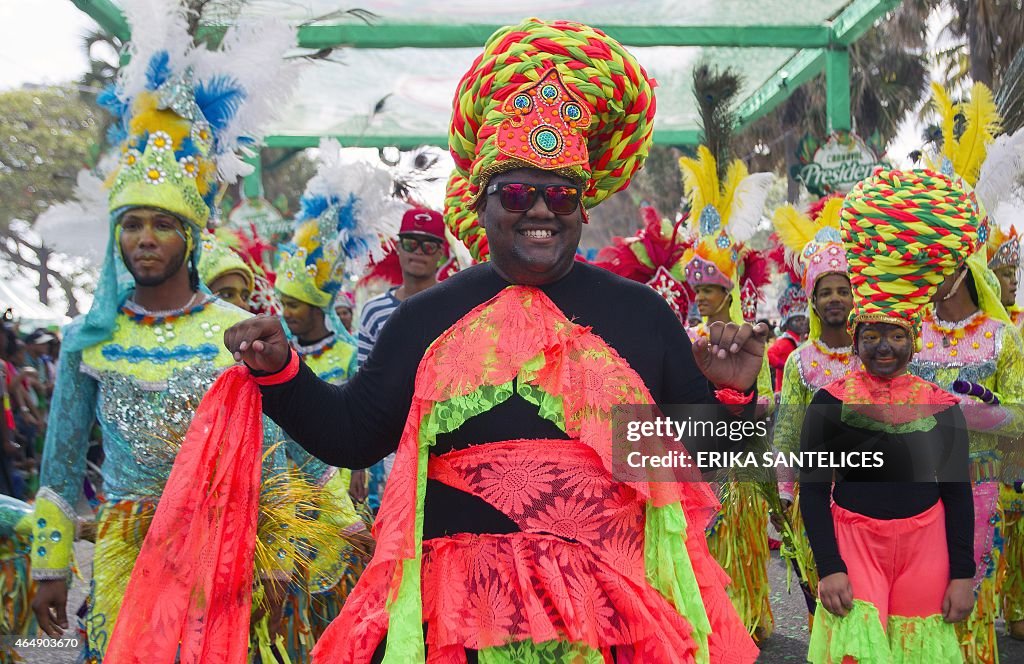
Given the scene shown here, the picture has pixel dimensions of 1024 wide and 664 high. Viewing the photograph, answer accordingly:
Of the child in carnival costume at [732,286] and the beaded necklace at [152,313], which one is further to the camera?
the child in carnival costume at [732,286]

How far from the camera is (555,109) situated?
8.39 ft

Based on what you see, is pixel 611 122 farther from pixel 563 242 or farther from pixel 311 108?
pixel 311 108

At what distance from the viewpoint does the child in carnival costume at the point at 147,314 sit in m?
3.57

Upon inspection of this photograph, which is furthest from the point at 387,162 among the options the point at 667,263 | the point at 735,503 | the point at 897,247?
the point at 897,247

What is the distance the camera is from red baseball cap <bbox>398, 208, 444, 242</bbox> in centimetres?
657

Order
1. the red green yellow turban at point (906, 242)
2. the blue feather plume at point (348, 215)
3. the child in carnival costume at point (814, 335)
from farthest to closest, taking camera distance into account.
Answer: the blue feather plume at point (348, 215) → the child in carnival costume at point (814, 335) → the red green yellow turban at point (906, 242)

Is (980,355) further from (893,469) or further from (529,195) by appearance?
(529,195)

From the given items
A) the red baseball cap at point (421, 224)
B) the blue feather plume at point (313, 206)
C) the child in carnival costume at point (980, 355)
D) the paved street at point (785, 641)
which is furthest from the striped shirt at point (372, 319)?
the child in carnival costume at point (980, 355)

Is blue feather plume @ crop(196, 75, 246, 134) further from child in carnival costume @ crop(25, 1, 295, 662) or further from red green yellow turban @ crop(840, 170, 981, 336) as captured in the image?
red green yellow turban @ crop(840, 170, 981, 336)

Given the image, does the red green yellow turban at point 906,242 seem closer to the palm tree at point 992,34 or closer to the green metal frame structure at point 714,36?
the green metal frame structure at point 714,36

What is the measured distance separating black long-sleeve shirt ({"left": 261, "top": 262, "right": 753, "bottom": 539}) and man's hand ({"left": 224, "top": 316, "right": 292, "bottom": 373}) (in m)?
0.08

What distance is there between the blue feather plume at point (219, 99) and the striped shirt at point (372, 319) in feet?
6.77

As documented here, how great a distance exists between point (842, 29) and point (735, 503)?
8.30m

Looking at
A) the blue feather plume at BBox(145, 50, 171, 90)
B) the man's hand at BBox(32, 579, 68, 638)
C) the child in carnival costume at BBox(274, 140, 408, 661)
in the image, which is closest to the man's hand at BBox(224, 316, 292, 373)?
the man's hand at BBox(32, 579, 68, 638)
